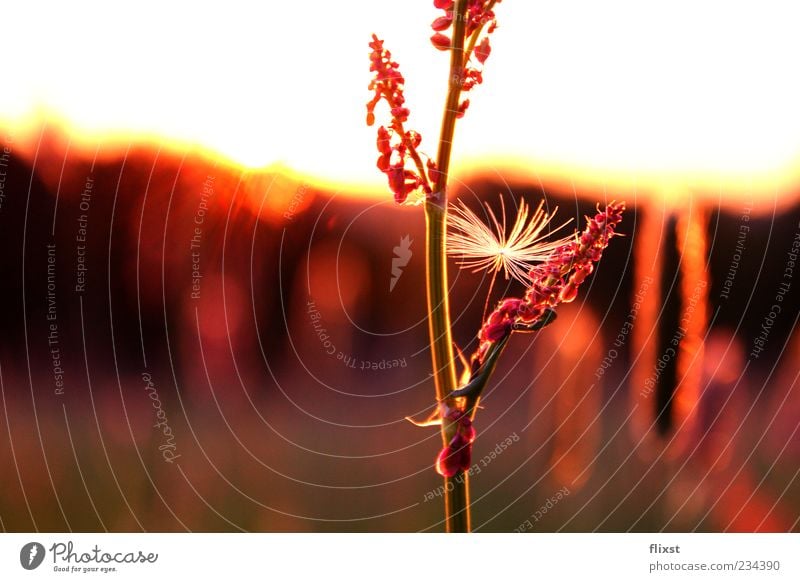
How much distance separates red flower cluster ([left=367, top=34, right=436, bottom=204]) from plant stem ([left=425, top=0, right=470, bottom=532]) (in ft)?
0.08

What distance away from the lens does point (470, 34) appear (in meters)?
0.92

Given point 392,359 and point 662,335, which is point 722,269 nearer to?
point 662,335

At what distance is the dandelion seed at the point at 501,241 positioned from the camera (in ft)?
3.27

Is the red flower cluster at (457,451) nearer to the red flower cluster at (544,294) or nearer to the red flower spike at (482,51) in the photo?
the red flower cluster at (544,294)

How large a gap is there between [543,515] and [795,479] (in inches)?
14.0

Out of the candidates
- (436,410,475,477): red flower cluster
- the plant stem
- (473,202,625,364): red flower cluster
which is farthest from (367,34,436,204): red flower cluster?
(436,410,475,477): red flower cluster

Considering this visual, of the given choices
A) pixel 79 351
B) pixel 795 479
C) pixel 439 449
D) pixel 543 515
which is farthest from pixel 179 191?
pixel 795 479

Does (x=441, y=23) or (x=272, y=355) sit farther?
(x=272, y=355)

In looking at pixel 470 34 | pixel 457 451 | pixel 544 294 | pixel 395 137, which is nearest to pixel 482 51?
pixel 470 34

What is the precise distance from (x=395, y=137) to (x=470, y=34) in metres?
0.14

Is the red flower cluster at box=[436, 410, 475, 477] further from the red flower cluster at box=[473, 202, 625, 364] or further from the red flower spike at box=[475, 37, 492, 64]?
the red flower spike at box=[475, 37, 492, 64]

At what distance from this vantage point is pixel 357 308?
1.06 metres

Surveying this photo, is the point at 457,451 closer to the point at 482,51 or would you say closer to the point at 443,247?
the point at 443,247

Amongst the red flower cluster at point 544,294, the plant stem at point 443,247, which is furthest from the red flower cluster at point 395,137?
the red flower cluster at point 544,294
